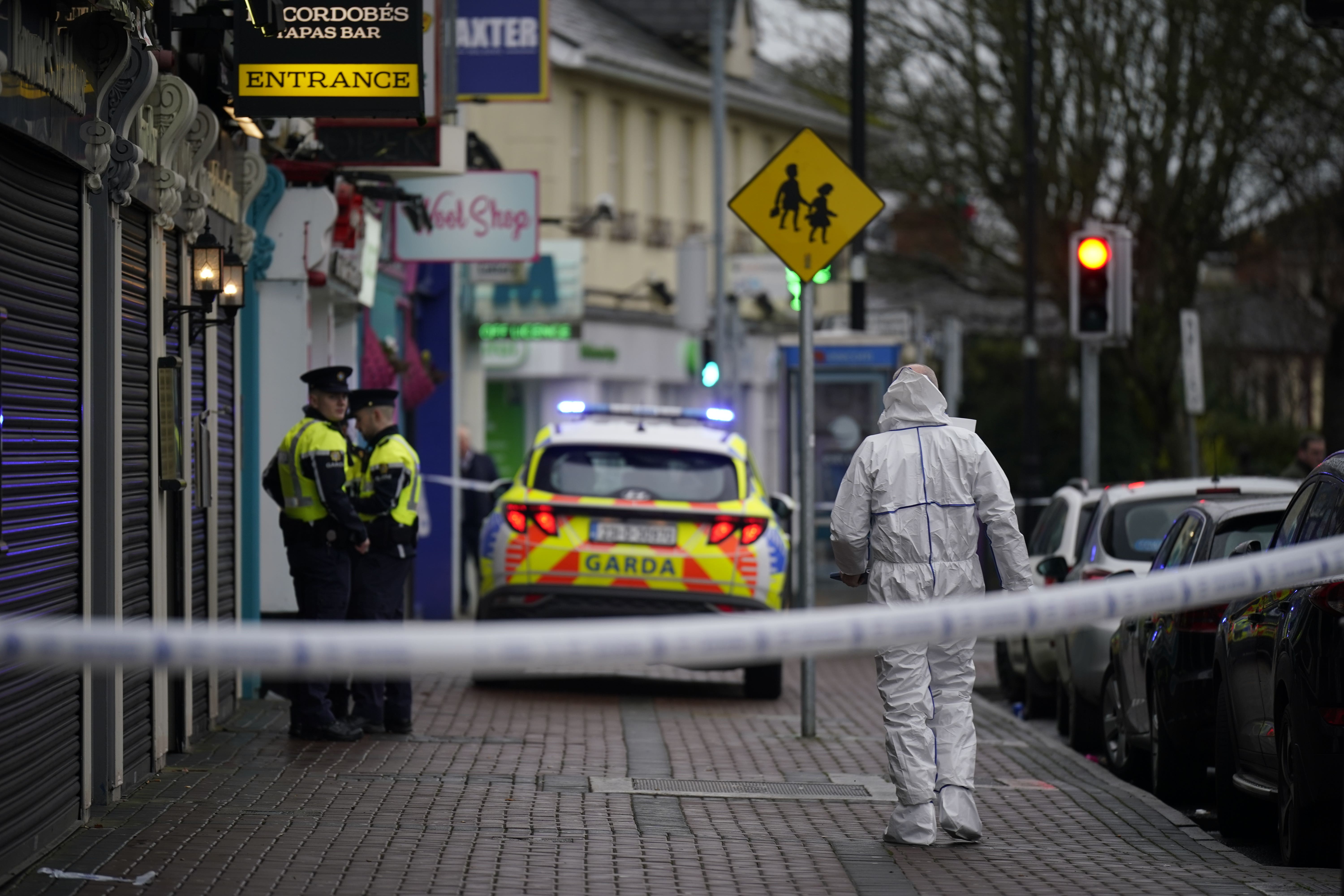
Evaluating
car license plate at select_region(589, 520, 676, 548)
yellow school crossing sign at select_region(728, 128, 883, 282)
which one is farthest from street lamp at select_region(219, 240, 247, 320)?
car license plate at select_region(589, 520, 676, 548)

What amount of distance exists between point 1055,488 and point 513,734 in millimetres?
23308

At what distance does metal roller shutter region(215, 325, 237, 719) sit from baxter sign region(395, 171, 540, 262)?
6.21 meters

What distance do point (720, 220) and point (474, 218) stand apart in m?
10.9

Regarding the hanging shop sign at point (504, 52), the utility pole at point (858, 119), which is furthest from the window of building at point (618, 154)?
the hanging shop sign at point (504, 52)

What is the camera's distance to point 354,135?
15047 mm

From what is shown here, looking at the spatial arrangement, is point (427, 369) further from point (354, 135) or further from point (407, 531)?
point (407, 531)

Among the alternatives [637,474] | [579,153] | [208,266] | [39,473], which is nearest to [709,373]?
[637,474]

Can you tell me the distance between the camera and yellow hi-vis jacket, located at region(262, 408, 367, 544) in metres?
11.2

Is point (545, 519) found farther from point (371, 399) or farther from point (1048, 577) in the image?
point (1048, 577)

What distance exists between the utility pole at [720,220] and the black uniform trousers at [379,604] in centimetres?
1594

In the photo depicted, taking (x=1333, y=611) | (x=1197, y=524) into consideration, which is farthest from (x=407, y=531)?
(x=1333, y=611)

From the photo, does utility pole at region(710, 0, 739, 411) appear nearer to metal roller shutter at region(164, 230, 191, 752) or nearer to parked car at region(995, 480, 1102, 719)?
parked car at region(995, 480, 1102, 719)

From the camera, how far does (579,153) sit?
38125mm

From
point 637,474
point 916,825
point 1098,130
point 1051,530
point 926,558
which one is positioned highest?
point 1098,130
